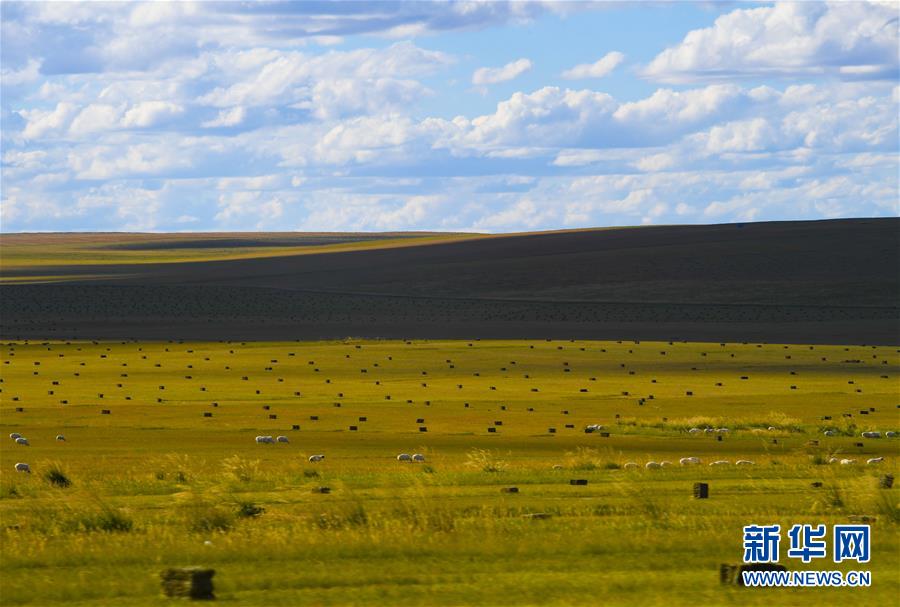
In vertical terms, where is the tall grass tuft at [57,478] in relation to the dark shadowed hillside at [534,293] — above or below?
below

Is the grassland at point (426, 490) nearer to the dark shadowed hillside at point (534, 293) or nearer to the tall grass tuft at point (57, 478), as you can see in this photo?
the tall grass tuft at point (57, 478)

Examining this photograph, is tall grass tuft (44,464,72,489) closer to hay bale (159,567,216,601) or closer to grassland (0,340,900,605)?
grassland (0,340,900,605)

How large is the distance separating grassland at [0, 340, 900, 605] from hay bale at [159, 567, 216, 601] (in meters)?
0.28

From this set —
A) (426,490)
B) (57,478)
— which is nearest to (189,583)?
(426,490)

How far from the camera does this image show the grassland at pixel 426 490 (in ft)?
50.2

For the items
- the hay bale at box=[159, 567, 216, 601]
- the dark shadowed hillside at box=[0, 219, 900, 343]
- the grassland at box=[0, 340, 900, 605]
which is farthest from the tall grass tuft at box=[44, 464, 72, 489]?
the dark shadowed hillside at box=[0, 219, 900, 343]

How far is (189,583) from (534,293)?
12252cm

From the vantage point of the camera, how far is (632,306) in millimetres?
123500

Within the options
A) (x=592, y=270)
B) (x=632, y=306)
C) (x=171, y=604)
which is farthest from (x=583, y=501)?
(x=592, y=270)

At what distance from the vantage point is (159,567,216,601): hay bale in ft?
46.3

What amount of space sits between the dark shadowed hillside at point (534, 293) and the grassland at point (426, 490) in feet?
136

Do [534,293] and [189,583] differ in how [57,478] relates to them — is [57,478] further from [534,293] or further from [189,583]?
[534,293]

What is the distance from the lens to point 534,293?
136125mm

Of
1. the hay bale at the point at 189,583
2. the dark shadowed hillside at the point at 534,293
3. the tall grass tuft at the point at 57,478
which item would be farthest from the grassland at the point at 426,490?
the dark shadowed hillside at the point at 534,293
